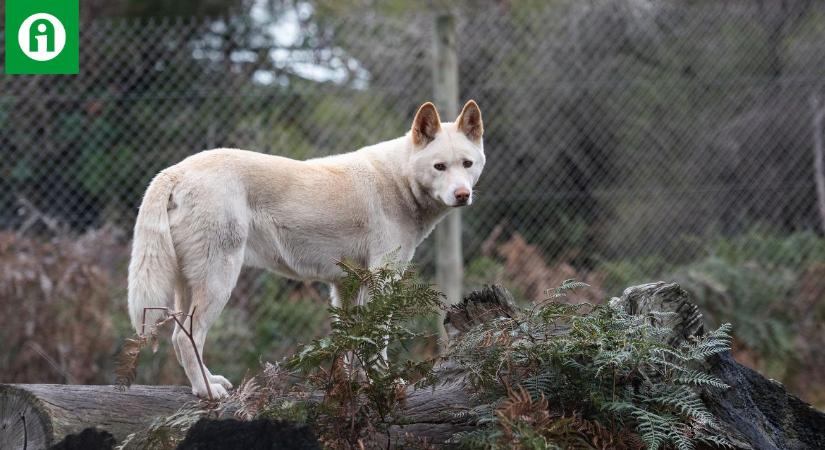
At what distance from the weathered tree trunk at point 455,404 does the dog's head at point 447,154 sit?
635 millimetres

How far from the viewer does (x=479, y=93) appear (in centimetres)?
721

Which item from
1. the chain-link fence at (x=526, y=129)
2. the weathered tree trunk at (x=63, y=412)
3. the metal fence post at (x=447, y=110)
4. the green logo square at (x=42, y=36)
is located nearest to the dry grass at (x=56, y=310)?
the chain-link fence at (x=526, y=129)

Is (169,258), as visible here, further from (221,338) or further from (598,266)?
(598,266)

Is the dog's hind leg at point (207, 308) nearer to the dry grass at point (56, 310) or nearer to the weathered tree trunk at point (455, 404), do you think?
the weathered tree trunk at point (455, 404)

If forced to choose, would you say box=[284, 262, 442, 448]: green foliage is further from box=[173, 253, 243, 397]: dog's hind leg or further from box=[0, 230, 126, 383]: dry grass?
box=[0, 230, 126, 383]: dry grass

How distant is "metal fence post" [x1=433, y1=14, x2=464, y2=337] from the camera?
6.58 m

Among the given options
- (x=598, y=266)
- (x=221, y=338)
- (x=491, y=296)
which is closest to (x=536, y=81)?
(x=598, y=266)

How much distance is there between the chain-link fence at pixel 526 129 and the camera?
21.2 feet

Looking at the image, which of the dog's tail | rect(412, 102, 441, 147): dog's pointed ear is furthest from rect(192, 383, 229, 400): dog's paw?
rect(412, 102, 441, 147): dog's pointed ear

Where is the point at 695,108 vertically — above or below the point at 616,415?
above

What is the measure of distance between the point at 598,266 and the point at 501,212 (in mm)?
895

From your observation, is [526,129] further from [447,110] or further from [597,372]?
[597,372]

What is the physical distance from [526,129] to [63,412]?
16.4ft

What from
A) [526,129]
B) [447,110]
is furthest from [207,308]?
[526,129]
